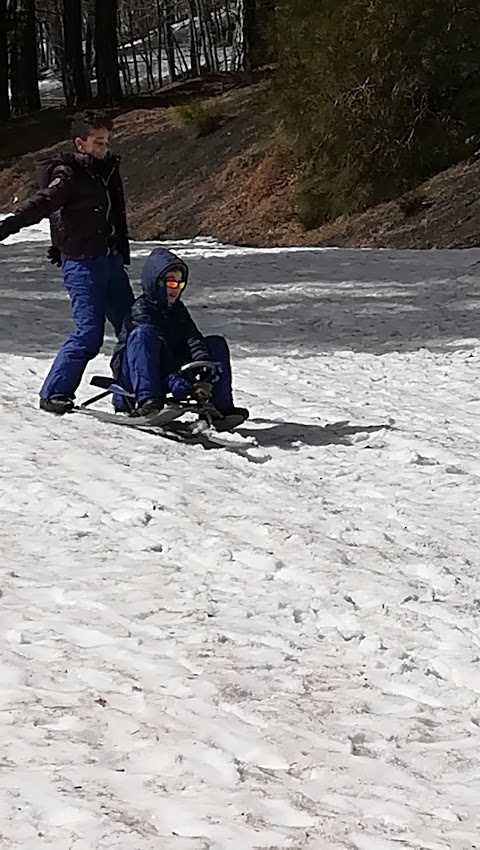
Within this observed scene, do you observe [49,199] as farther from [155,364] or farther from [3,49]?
[3,49]

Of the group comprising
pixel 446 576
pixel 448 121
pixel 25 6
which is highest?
pixel 25 6

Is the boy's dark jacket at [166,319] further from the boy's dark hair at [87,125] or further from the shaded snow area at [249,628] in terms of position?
the boy's dark hair at [87,125]

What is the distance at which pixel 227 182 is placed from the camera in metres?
25.6

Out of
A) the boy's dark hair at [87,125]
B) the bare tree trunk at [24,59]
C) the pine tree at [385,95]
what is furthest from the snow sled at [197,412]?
the bare tree trunk at [24,59]

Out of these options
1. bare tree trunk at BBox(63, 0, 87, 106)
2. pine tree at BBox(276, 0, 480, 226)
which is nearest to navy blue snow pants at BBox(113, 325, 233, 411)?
pine tree at BBox(276, 0, 480, 226)

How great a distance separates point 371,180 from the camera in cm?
1920

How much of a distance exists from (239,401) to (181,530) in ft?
9.55

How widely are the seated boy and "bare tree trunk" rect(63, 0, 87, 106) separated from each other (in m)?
33.2

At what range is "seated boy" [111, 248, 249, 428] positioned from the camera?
21.4 feet

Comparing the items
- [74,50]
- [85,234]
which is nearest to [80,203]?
[85,234]

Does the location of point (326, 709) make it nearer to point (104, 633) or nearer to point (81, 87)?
point (104, 633)

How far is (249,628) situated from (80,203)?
11.5ft

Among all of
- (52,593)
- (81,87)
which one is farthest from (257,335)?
(81,87)

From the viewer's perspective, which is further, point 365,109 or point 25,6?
point 25,6
